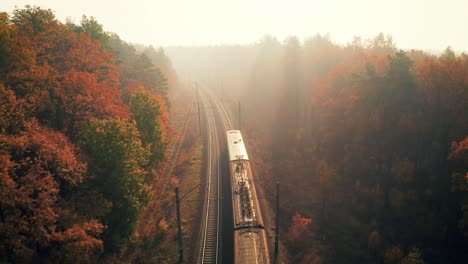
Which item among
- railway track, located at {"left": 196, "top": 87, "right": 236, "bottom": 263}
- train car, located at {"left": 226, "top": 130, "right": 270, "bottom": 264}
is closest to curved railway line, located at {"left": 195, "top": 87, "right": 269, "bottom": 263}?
railway track, located at {"left": 196, "top": 87, "right": 236, "bottom": 263}

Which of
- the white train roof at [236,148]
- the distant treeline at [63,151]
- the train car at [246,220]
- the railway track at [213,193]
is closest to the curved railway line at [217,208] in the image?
the railway track at [213,193]

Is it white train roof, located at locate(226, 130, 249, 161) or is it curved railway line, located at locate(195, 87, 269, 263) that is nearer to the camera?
curved railway line, located at locate(195, 87, 269, 263)

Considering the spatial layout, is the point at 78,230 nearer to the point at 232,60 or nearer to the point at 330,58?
the point at 330,58

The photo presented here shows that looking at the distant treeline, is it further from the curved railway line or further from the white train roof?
the white train roof

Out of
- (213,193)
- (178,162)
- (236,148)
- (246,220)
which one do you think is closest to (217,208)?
(213,193)

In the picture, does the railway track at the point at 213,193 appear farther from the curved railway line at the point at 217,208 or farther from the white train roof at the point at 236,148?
the white train roof at the point at 236,148

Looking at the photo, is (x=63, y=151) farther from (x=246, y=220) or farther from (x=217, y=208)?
(x=217, y=208)
